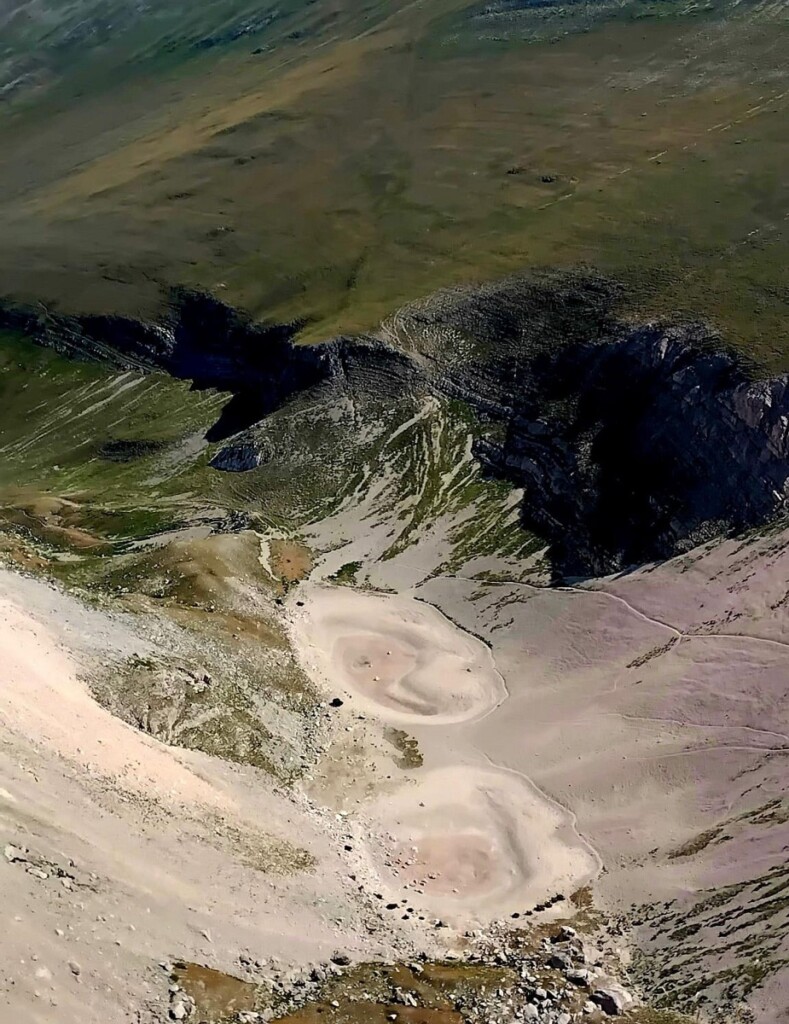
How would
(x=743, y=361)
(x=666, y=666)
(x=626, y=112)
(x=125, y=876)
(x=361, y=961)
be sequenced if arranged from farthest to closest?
(x=626, y=112) < (x=743, y=361) < (x=666, y=666) < (x=361, y=961) < (x=125, y=876)

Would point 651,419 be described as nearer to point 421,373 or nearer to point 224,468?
point 421,373

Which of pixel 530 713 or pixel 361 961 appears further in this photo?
pixel 530 713

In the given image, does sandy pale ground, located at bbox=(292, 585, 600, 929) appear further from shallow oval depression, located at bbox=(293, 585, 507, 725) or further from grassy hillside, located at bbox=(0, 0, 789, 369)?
grassy hillside, located at bbox=(0, 0, 789, 369)

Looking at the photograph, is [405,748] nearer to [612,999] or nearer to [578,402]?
[612,999]

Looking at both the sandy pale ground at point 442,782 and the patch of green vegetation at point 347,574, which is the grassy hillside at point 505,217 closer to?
the patch of green vegetation at point 347,574

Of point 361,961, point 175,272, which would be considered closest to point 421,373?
point 175,272
